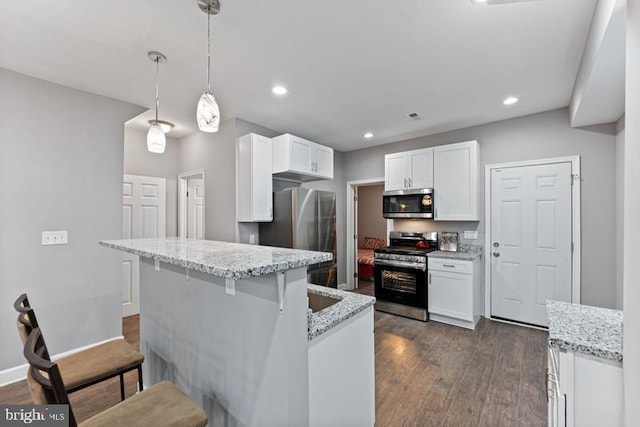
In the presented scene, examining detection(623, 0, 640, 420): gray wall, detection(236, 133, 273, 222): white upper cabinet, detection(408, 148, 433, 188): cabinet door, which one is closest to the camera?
detection(623, 0, 640, 420): gray wall

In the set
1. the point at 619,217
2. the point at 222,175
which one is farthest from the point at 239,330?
the point at 619,217

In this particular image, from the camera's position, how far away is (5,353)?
2371 mm

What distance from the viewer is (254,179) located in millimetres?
3396

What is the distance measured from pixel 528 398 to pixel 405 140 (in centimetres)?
361

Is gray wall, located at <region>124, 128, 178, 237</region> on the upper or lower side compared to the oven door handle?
upper

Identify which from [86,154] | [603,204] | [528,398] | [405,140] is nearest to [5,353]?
[86,154]

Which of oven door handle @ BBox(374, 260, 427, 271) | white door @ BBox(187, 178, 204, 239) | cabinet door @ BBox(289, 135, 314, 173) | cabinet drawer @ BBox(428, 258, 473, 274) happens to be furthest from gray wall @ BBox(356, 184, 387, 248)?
white door @ BBox(187, 178, 204, 239)

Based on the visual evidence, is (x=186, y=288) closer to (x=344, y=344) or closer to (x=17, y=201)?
(x=344, y=344)

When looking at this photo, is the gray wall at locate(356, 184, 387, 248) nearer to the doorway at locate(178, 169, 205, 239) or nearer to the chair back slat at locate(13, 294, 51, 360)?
the doorway at locate(178, 169, 205, 239)

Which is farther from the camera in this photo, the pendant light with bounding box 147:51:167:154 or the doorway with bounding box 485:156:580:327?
the doorway with bounding box 485:156:580:327

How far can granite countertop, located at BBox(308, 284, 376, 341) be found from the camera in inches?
49.2

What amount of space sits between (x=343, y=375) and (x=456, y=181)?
3.18m

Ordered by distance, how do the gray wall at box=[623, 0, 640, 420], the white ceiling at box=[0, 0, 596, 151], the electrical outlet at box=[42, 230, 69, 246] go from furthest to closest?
the electrical outlet at box=[42, 230, 69, 246]
the white ceiling at box=[0, 0, 596, 151]
the gray wall at box=[623, 0, 640, 420]

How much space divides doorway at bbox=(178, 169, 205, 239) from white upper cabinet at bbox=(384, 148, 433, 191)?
2.98 m
